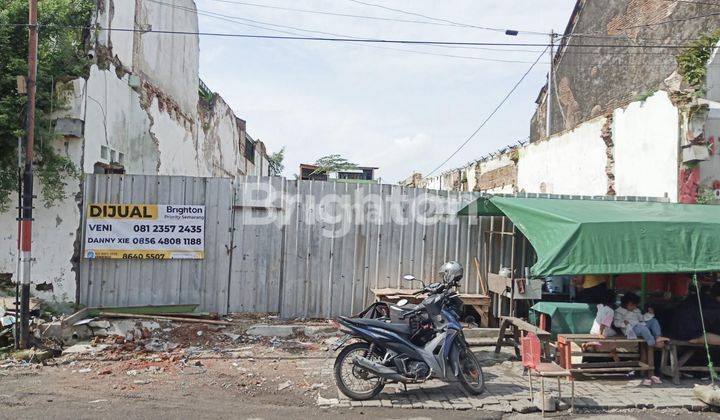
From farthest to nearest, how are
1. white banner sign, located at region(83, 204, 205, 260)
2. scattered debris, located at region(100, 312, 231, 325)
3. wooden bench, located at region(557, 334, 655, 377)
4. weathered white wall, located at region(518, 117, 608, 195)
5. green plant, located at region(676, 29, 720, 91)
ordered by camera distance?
1. weathered white wall, located at region(518, 117, 608, 195)
2. green plant, located at region(676, 29, 720, 91)
3. white banner sign, located at region(83, 204, 205, 260)
4. scattered debris, located at region(100, 312, 231, 325)
5. wooden bench, located at region(557, 334, 655, 377)

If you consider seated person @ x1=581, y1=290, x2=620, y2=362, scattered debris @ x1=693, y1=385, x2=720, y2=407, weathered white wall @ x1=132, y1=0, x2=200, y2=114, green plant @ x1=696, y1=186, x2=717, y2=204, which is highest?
weathered white wall @ x1=132, y1=0, x2=200, y2=114

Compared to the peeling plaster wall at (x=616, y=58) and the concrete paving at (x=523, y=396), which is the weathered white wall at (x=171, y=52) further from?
the peeling plaster wall at (x=616, y=58)

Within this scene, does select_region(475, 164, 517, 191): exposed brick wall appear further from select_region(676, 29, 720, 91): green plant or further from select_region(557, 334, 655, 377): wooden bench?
select_region(557, 334, 655, 377): wooden bench

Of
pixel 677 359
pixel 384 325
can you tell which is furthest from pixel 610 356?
pixel 384 325

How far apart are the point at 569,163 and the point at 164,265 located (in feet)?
30.5

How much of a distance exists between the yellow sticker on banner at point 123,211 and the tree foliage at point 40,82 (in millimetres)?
529

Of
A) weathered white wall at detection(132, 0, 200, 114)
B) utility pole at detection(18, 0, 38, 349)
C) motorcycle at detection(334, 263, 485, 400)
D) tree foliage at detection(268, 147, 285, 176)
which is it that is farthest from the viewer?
tree foliage at detection(268, 147, 285, 176)

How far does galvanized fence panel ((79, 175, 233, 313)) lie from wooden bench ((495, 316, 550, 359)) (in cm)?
428

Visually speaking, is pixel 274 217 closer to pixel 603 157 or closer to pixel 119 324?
pixel 119 324

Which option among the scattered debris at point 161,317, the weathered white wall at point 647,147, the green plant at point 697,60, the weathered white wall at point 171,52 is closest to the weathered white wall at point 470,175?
the weathered white wall at point 647,147

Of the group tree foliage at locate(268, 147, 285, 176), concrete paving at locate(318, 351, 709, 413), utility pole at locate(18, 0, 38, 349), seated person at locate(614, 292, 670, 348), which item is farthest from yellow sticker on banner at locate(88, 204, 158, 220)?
tree foliage at locate(268, 147, 285, 176)

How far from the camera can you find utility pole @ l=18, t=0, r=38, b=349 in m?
7.59

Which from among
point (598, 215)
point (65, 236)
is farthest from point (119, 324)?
point (598, 215)

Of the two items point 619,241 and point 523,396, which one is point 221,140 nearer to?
point 619,241
